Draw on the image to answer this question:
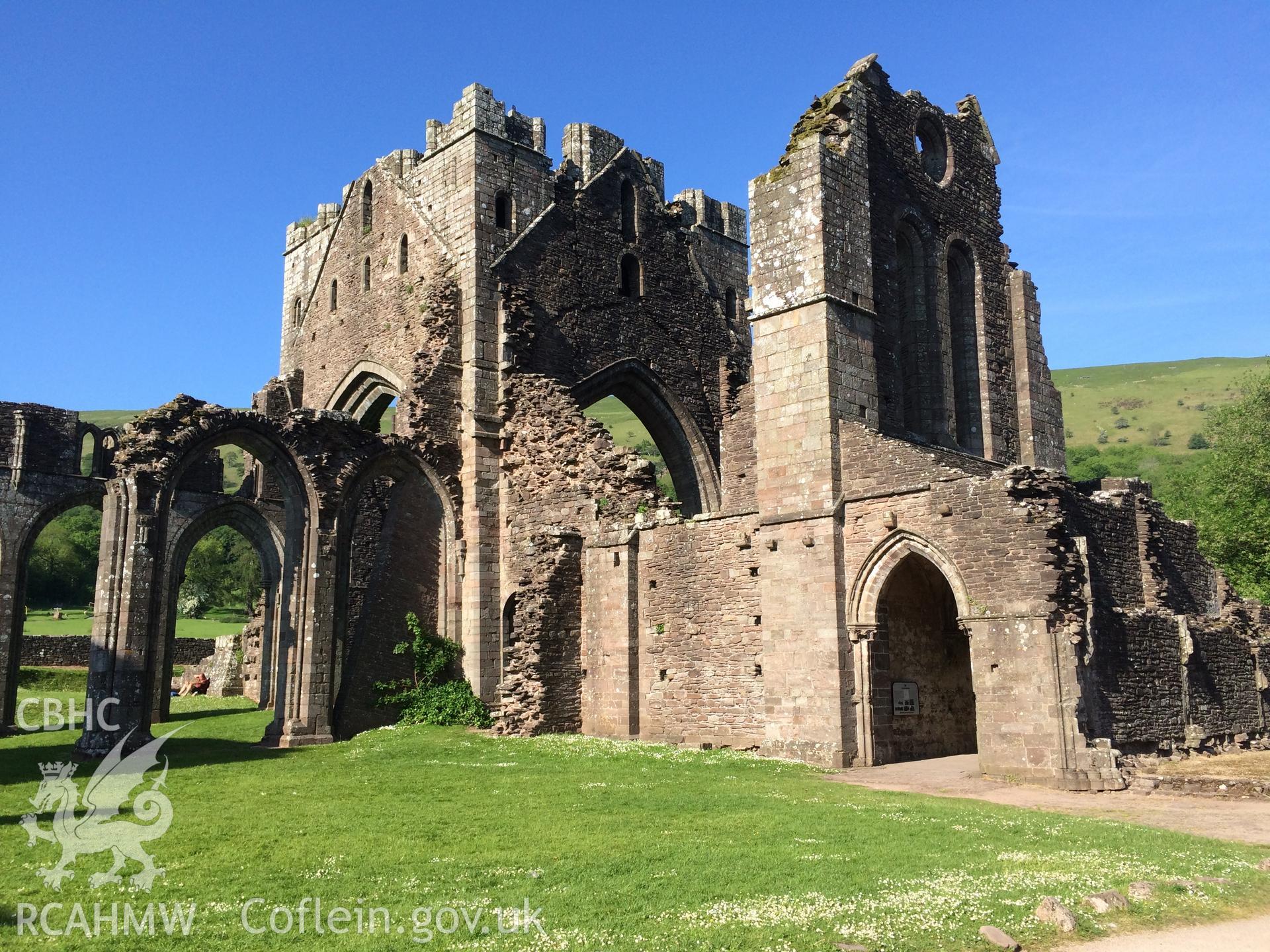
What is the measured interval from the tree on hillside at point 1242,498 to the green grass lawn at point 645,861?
21.8 m

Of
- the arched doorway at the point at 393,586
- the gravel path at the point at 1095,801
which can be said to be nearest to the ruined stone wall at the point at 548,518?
the arched doorway at the point at 393,586

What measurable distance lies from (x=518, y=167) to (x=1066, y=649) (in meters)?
14.6

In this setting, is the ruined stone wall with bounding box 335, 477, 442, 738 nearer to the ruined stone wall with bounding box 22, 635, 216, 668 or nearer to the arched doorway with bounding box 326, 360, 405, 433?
the arched doorway with bounding box 326, 360, 405, 433

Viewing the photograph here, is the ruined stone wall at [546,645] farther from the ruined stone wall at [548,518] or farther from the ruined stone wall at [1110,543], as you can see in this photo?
the ruined stone wall at [1110,543]

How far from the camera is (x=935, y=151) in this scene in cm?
1895

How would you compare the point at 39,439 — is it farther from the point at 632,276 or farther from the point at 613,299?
the point at 632,276

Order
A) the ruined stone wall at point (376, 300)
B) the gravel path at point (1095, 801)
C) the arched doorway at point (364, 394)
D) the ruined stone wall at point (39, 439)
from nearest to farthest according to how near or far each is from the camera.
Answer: the gravel path at point (1095, 801) < the ruined stone wall at point (376, 300) < the ruined stone wall at point (39, 439) < the arched doorway at point (364, 394)

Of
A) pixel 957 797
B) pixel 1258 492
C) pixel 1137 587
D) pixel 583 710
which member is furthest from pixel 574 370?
pixel 1258 492

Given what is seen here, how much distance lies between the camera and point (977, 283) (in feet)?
62.1

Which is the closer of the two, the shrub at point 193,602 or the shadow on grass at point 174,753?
the shadow on grass at point 174,753

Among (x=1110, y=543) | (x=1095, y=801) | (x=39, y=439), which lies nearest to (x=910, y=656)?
(x=1110, y=543)

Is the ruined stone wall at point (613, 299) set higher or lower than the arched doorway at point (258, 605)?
higher

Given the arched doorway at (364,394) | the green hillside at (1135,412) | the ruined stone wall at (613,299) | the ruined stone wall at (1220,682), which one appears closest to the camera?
the ruined stone wall at (1220,682)

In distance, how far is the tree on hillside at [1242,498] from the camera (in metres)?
28.0
